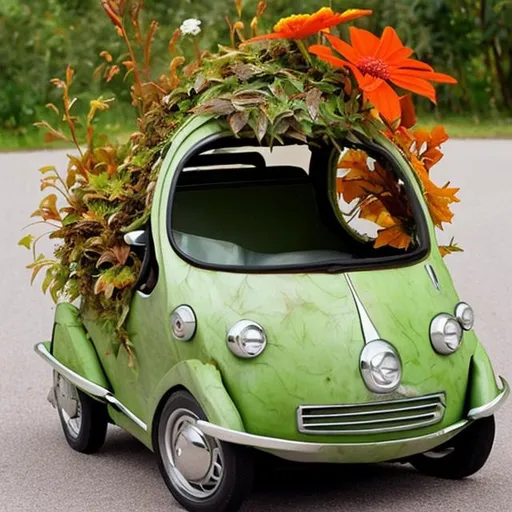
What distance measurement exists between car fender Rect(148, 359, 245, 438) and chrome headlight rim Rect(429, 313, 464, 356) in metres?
0.69

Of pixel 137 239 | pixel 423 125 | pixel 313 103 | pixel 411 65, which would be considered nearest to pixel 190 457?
pixel 137 239

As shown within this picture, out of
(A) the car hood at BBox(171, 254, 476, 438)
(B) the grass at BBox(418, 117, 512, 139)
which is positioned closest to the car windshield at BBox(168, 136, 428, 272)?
(A) the car hood at BBox(171, 254, 476, 438)

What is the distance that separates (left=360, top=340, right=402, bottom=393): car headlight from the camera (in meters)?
4.34

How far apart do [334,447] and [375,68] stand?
1.34 m

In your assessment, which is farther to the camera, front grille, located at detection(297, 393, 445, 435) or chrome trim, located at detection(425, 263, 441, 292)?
chrome trim, located at detection(425, 263, 441, 292)

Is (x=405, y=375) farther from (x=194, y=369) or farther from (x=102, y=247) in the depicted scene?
(x=102, y=247)

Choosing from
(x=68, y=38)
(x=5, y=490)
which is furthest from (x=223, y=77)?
(x=68, y=38)

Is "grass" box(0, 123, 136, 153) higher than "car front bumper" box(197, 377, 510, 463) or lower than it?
lower

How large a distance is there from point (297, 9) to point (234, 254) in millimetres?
15564

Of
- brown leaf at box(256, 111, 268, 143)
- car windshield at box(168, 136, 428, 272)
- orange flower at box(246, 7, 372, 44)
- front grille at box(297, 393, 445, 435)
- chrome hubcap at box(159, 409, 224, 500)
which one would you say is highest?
orange flower at box(246, 7, 372, 44)

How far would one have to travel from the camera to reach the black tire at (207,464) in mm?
4328

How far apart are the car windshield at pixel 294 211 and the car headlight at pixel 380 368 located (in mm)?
578

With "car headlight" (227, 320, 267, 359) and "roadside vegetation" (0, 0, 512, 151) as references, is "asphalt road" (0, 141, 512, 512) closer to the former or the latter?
"car headlight" (227, 320, 267, 359)

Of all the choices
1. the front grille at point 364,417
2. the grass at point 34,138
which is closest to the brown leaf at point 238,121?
the front grille at point 364,417
